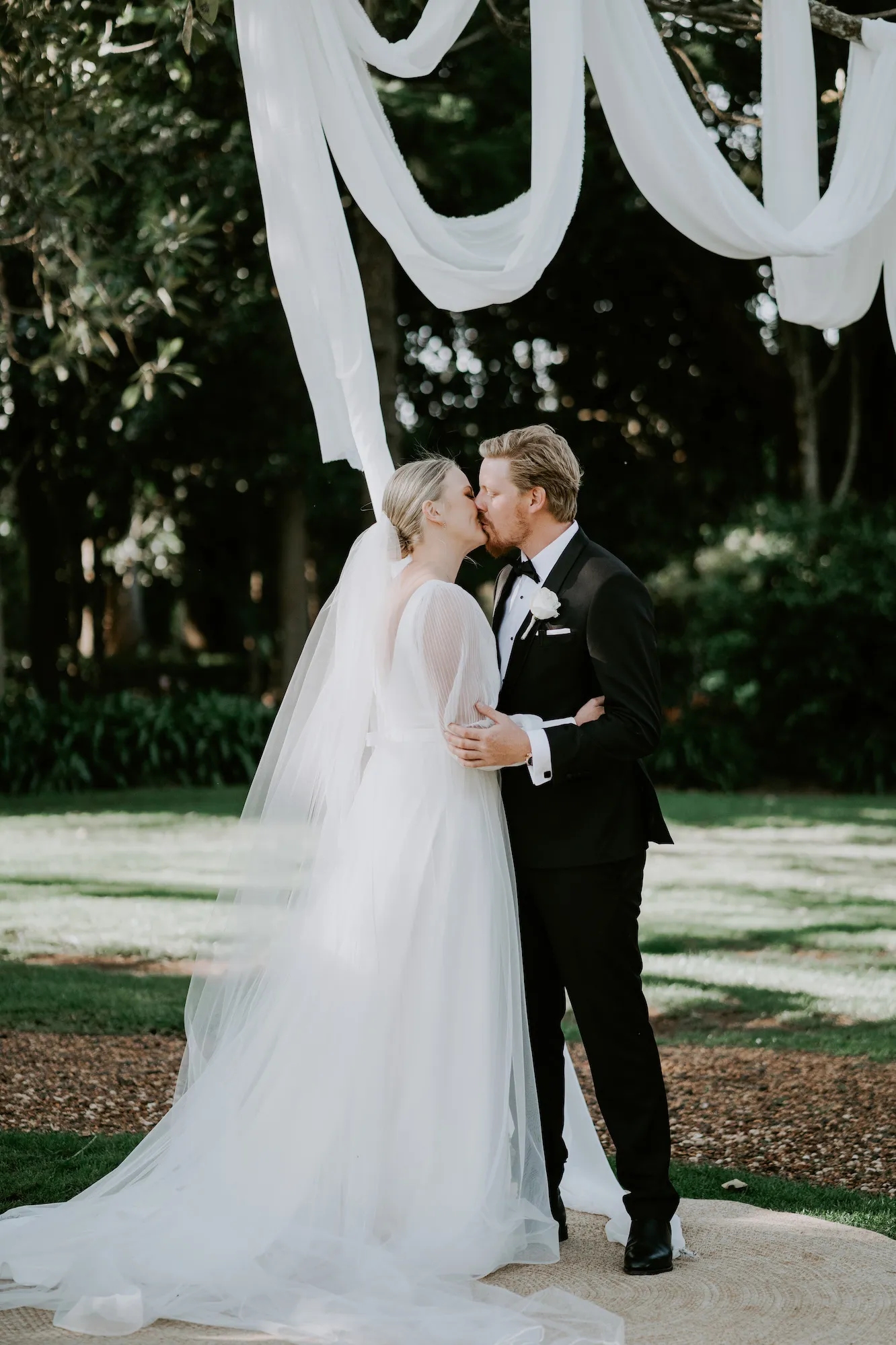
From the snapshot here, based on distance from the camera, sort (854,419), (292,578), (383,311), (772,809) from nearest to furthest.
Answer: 1. (772,809)
2. (383,311)
3. (854,419)
4. (292,578)

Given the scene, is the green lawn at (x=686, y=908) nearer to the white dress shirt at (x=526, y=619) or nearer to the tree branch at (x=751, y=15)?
the white dress shirt at (x=526, y=619)

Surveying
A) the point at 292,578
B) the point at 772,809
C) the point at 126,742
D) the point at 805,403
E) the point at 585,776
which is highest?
the point at 805,403

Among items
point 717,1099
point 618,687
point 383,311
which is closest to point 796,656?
point 383,311

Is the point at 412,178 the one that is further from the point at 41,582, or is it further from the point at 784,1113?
the point at 41,582

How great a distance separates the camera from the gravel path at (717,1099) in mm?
4586

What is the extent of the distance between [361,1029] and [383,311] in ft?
32.8

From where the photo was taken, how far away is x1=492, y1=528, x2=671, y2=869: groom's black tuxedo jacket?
3.46 m

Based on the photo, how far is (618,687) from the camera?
3484 mm

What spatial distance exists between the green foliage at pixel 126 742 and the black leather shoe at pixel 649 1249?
418 inches

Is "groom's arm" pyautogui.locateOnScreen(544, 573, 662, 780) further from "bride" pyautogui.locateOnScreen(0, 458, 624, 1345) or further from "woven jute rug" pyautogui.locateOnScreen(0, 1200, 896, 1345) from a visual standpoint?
"woven jute rug" pyautogui.locateOnScreen(0, 1200, 896, 1345)

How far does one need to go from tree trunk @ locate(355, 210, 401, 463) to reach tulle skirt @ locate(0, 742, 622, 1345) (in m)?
8.99

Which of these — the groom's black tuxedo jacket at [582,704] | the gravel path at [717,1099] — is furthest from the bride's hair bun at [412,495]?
Result: the gravel path at [717,1099]

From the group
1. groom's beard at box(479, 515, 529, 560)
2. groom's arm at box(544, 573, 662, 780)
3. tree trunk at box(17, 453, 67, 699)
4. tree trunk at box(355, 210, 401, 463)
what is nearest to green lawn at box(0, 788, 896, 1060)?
groom's arm at box(544, 573, 662, 780)

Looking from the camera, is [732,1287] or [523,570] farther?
[523,570]
